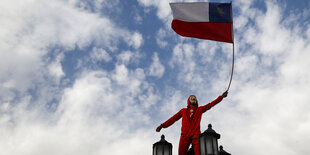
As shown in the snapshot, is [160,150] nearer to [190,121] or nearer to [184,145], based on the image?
[184,145]

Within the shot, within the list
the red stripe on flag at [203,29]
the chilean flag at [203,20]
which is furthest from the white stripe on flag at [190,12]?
the red stripe on flag at [203,29]

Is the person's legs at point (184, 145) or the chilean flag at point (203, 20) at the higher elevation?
the chilean flag at point (203, 20)

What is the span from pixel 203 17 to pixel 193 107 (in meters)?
2.29

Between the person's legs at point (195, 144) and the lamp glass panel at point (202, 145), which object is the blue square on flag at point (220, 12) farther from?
the lamp glass panel at point (202, 145)

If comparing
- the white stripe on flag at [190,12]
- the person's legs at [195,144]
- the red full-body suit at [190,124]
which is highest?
the white stripe on flag at [190,12]

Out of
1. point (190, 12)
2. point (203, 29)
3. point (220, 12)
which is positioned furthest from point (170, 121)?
point (220, 12)

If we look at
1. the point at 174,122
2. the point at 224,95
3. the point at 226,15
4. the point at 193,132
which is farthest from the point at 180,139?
the point at 226,15

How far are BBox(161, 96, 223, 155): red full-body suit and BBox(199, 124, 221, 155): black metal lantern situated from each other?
69 cm

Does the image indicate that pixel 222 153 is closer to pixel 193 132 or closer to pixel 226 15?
pixel 193 132

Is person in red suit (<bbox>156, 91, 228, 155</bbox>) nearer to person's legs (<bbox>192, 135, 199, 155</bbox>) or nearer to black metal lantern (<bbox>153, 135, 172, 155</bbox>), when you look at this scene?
person's legs (<bbox>192, 135, 199, 155</bbox>)

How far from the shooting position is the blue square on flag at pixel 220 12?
7.60m

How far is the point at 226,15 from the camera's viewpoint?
301 inches

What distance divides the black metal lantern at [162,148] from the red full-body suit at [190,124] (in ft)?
1.52

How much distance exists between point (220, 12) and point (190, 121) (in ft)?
9.46
